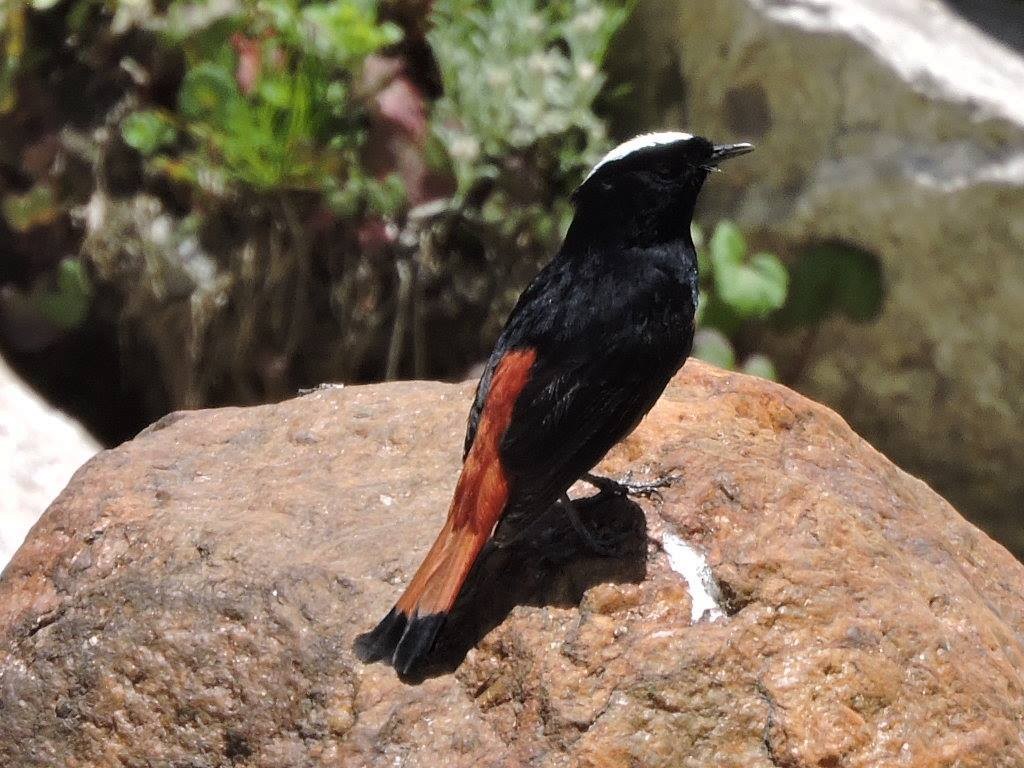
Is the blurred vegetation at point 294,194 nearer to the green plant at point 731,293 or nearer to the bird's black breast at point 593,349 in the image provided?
the green plant at point 731,293

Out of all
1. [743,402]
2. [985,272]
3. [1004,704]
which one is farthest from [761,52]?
[1004,704]

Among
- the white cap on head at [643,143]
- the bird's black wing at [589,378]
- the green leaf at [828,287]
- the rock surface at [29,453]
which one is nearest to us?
the bird's black wing at [589,378]

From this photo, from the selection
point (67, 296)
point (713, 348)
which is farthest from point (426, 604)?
point (67, 296)

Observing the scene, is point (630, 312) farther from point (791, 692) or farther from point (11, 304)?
point (11, 304)

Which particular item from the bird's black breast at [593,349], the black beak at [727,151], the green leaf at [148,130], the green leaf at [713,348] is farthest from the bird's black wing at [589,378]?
the green leaf at [148,130]

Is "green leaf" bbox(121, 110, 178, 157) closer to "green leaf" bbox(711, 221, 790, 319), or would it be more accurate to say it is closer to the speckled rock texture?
the speckled rock texture
